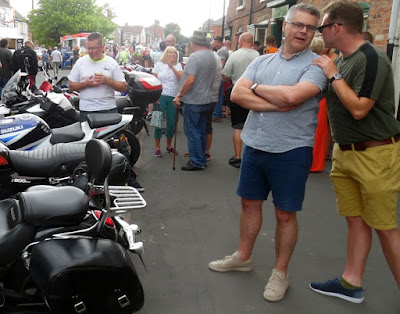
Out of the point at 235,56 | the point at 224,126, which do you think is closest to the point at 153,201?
the point at 235,56

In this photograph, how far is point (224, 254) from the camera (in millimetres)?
3879

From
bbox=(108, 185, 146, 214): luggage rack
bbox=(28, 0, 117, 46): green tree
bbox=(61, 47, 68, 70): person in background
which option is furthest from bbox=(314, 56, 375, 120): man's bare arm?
bbox=(28, 0, 117, 46): green tree

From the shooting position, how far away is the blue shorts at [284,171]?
3025 mm

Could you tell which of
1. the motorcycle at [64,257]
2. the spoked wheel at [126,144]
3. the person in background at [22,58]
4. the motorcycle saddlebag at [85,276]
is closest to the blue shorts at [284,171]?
the motorcycle at [64,257]

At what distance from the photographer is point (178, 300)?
3.15m

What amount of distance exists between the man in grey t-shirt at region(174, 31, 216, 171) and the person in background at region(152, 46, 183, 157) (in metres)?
0.77

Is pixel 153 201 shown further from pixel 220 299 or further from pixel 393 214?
pixel 393 214

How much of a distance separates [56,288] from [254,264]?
1840mm

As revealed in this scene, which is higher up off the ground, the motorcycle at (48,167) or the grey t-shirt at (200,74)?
the grey t-shirt at (200,74)

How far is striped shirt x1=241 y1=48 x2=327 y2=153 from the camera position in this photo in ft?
9.70

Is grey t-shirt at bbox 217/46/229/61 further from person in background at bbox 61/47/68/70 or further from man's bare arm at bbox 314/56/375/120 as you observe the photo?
person in background at bbox 61/47/68/70

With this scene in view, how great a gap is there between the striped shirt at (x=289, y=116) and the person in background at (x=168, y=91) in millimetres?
4166

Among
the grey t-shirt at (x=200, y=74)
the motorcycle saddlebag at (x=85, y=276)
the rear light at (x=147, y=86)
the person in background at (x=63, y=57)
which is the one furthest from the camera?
the person in background at (x=63, y=57)

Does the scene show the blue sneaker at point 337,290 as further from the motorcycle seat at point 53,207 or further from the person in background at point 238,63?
the person in background at point 238,63
